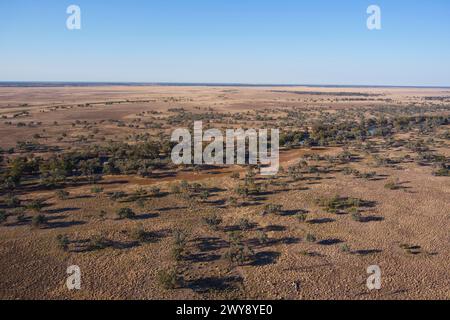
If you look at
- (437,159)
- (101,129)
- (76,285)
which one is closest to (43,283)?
(76,285)

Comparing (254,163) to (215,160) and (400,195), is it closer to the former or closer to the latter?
(215,160)

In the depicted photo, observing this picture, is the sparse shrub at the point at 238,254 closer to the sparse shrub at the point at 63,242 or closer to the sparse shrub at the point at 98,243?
the sparse shrub at the point at 98,243

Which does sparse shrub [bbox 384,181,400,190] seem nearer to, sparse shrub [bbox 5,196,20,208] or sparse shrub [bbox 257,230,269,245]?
sparse shrub [bbox 257,230,269,245]

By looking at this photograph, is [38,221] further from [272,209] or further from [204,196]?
[272,209]

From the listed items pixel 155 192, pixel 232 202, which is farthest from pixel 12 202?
pixel 232 202

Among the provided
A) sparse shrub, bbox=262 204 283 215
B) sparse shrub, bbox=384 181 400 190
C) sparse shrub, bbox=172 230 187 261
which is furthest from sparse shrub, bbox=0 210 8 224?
sparse shrub, bbox=384 181 400 190

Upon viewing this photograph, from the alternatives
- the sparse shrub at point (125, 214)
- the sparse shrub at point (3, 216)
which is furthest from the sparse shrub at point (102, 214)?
the sparse shrub at point (3, 216)
